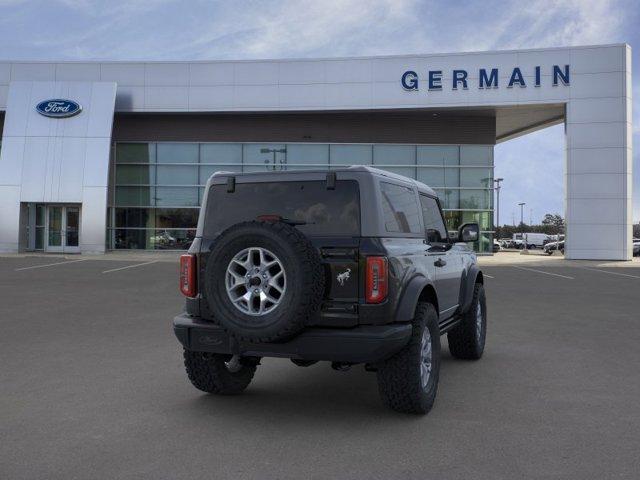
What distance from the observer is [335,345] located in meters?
4.23

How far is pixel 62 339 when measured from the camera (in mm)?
7930

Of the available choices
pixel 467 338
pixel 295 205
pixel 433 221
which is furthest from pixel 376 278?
pixel 467 338

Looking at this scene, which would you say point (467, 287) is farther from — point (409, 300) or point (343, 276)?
point (343, 276)

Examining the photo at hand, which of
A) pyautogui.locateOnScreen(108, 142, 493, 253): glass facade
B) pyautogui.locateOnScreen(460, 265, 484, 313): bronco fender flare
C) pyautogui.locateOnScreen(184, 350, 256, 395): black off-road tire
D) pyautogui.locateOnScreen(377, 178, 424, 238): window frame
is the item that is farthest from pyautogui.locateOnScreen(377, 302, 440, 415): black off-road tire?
pyautogui.locateOnScreen(108, 142, 493, 253): glass facade

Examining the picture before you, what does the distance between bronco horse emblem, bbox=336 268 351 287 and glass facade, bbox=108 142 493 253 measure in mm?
26753

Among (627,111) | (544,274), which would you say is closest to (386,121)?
(627,111)

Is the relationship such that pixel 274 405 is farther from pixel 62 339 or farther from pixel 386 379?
pixel 62 339

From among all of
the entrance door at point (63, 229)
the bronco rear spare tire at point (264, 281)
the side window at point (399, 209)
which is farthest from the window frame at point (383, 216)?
the entrance door at point (63, 229)

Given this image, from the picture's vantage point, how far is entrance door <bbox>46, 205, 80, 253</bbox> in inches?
1196

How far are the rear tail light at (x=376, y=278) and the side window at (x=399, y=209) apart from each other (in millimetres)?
440

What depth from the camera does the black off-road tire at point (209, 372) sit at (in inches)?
198

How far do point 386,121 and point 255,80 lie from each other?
6.82 metres

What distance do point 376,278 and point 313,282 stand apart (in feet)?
1.45

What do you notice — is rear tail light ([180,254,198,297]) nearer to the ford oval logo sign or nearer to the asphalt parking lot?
the asphalt parking lot
